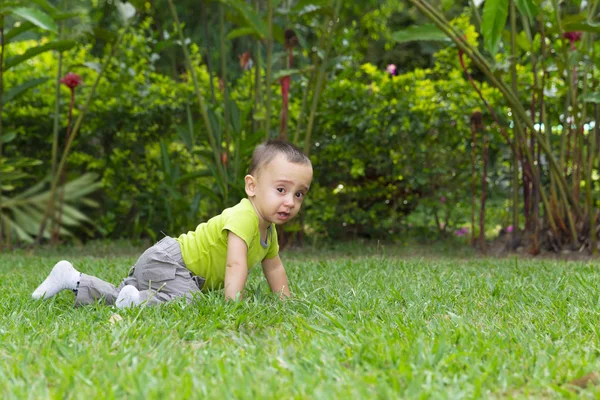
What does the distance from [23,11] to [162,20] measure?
570cm

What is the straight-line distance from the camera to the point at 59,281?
101 inches

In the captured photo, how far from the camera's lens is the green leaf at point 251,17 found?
4295 mm

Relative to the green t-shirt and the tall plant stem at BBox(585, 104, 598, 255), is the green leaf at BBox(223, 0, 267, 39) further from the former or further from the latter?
the tall plant stem at BBox(585, 104, 598, 255)

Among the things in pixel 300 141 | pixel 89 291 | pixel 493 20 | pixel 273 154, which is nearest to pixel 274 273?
pixel 273 154

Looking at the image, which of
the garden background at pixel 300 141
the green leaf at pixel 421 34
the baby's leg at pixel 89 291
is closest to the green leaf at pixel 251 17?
the garden background at pixel 300 141

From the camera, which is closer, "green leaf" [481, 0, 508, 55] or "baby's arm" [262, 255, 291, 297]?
"baby's arm" [262, 255, 291, 297]

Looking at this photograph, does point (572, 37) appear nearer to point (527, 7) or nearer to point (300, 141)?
point (527, 7)

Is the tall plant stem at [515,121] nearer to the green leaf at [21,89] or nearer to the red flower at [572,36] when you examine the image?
the red flower at [572,36]

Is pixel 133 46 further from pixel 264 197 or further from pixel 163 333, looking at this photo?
pixel 163 333

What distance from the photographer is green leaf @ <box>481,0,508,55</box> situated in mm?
3480

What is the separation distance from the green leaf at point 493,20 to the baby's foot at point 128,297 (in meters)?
2.27

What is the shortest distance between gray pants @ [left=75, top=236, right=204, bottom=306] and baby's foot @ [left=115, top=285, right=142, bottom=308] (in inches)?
1.8

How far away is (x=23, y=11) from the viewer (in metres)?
4.09

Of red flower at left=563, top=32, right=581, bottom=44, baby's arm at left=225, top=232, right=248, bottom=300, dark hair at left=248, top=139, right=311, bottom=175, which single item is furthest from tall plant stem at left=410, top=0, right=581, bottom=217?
baby's arm at left=225, top=232, right=248, bottom=300
